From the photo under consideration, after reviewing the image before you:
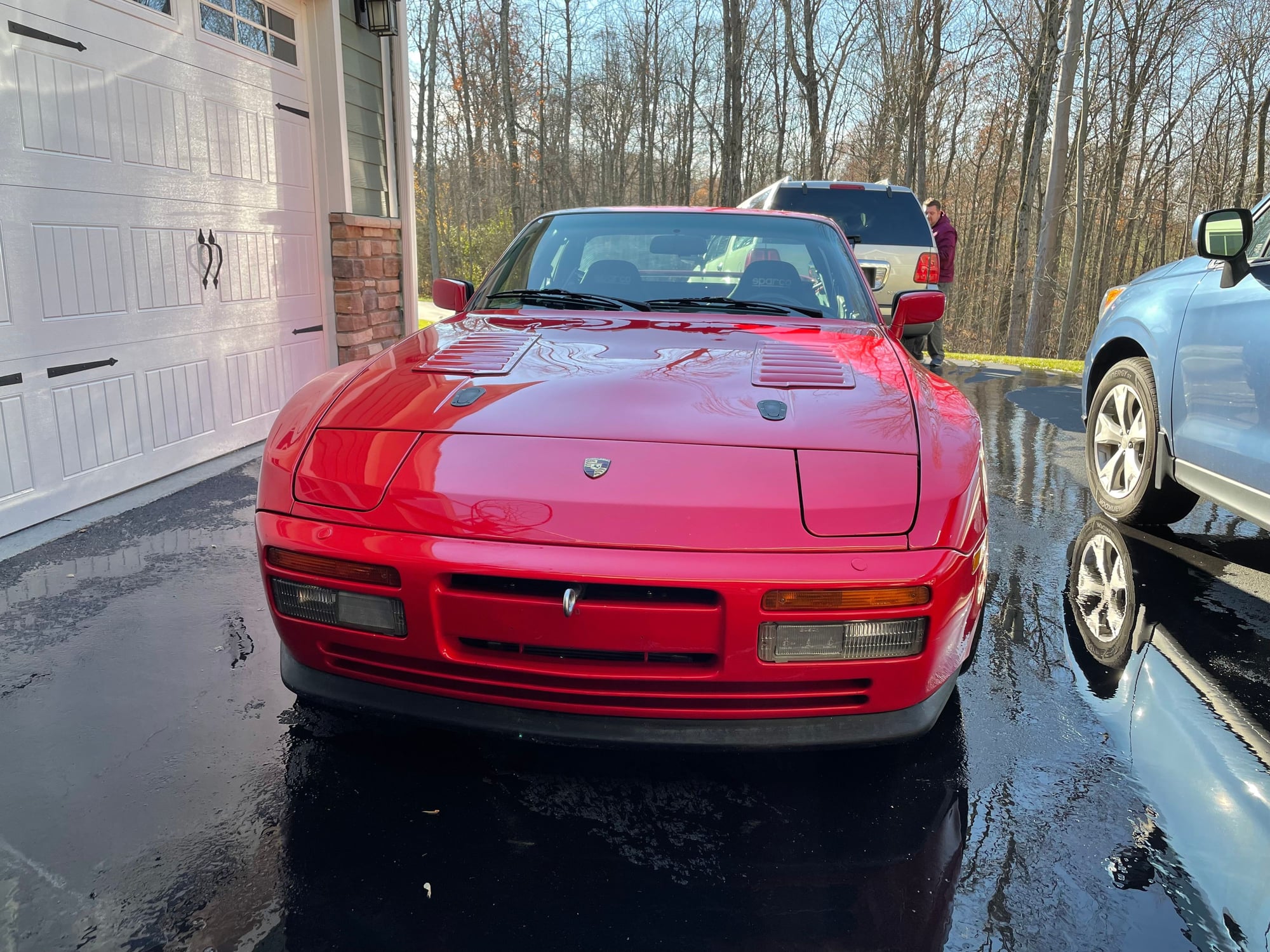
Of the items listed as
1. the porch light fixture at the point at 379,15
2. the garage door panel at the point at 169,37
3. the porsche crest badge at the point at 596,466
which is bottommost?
the porsche crest badge at the point at 596,466

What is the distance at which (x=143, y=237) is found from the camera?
489cm

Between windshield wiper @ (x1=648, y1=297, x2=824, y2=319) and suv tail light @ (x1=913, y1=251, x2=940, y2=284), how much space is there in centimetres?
622

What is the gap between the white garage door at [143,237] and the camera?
4090 millimetres

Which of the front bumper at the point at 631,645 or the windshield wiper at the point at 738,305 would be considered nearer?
the front bumper at the point at 631,645

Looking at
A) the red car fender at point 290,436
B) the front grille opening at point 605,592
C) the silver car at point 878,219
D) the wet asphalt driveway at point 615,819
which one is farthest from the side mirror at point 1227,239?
the silver car at point 878,219

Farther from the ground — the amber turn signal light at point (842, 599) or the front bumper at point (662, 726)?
the amber turn signal light at point (842, 599)

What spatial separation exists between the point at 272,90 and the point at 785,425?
18.8 ft

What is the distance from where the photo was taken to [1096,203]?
27875mm

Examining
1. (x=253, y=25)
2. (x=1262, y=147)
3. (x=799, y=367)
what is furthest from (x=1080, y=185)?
(x=799, y=367)

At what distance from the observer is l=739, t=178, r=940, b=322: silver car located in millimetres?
9258

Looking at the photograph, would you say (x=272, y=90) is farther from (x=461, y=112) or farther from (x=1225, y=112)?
(x=1225, y=112)

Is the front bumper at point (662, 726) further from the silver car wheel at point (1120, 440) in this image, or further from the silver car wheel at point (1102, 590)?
the silver car wheel at point (1120, 440)

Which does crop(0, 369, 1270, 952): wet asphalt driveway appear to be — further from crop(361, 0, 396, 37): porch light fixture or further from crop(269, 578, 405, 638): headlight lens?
crop(361, 0, 396, 37): porch light fixture

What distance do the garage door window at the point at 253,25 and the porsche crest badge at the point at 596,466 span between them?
16.7 ft
